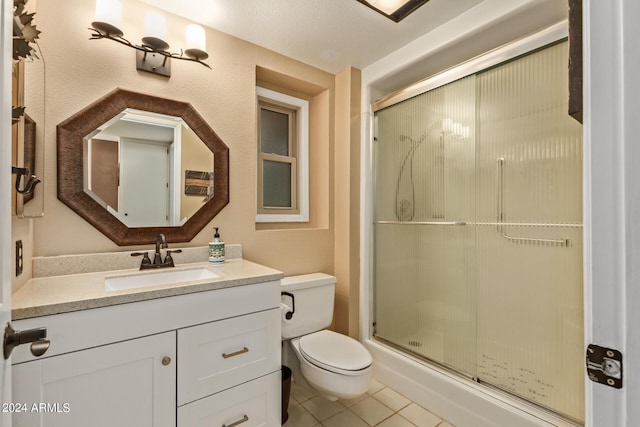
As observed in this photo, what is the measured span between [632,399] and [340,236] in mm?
1985

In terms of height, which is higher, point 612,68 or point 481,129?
point 481,129

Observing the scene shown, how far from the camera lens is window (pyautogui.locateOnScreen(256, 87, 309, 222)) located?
2.30 metres

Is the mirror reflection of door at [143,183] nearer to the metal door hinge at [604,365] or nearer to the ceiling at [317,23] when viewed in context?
the ceiling at [317,23]

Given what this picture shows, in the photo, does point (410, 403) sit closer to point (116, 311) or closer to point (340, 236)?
point (340, 236)

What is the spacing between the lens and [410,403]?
76.5 inches

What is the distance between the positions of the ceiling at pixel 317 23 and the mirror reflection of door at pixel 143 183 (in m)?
0.80

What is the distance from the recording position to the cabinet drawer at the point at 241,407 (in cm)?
121

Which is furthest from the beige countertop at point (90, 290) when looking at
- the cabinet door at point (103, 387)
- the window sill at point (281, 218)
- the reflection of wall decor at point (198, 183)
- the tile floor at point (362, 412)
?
the tile floor at point (362, 412)

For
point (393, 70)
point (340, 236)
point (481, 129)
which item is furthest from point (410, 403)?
point (393, 70)

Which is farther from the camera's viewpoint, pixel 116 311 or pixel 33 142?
pixel 33 142

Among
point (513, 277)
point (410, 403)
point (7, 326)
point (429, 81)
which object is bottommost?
point (410, 403)

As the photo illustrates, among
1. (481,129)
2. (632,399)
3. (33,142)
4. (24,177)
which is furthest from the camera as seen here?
(481,129)

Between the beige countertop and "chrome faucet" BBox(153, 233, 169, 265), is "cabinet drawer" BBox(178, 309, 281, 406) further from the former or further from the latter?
"chrome faucet" BBox(153, 233, 169, 265)

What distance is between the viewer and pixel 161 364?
113 centimetres
